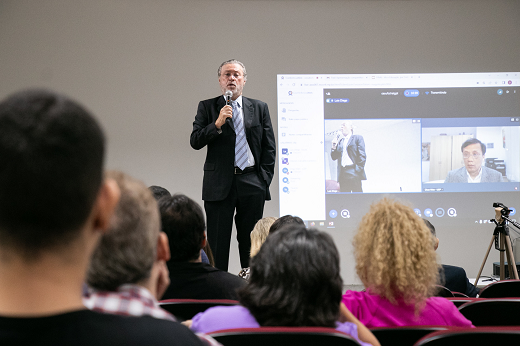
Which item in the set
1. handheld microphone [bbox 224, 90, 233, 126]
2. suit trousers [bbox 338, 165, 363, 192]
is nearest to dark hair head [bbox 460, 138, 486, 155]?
suit trousers [bbox 338, 165, 363, 192]

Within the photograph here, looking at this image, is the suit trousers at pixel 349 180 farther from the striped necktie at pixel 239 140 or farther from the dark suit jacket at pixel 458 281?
the dark suit jacket at pixel 458 281

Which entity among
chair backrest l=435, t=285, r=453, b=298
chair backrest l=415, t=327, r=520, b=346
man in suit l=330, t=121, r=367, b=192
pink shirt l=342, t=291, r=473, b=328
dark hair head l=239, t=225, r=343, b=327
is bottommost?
chair backrest l=435, t=285, r=453, b=298

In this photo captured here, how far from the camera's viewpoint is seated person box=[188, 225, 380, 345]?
3.65ft

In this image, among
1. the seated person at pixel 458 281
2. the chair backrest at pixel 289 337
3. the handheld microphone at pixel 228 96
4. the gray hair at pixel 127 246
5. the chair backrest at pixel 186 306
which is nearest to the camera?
the gray hair at pixel 127 246

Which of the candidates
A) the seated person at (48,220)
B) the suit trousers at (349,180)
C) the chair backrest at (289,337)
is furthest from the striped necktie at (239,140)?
the seated person at (48,220)

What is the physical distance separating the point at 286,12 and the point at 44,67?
9.44 feet

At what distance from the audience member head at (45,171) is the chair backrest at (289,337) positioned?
0.55 m

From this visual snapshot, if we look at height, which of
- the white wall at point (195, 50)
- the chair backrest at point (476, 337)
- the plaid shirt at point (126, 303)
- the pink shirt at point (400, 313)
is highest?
the white wall at point (195, 50)

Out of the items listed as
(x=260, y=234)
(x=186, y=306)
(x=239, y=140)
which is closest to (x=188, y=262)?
(x=186, y=306)

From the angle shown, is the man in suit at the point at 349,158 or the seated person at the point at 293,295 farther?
the man in suit at the point at 349,158

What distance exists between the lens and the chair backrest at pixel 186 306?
138 centimetres

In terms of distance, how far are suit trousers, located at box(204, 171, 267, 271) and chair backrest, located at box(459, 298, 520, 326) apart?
6.92ft

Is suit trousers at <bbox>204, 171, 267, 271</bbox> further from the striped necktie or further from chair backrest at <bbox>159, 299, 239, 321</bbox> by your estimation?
chair backrest at <bbox>159, 299, 239, 321</bbox>

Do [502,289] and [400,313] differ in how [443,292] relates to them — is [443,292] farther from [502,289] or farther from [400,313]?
[400,313]
